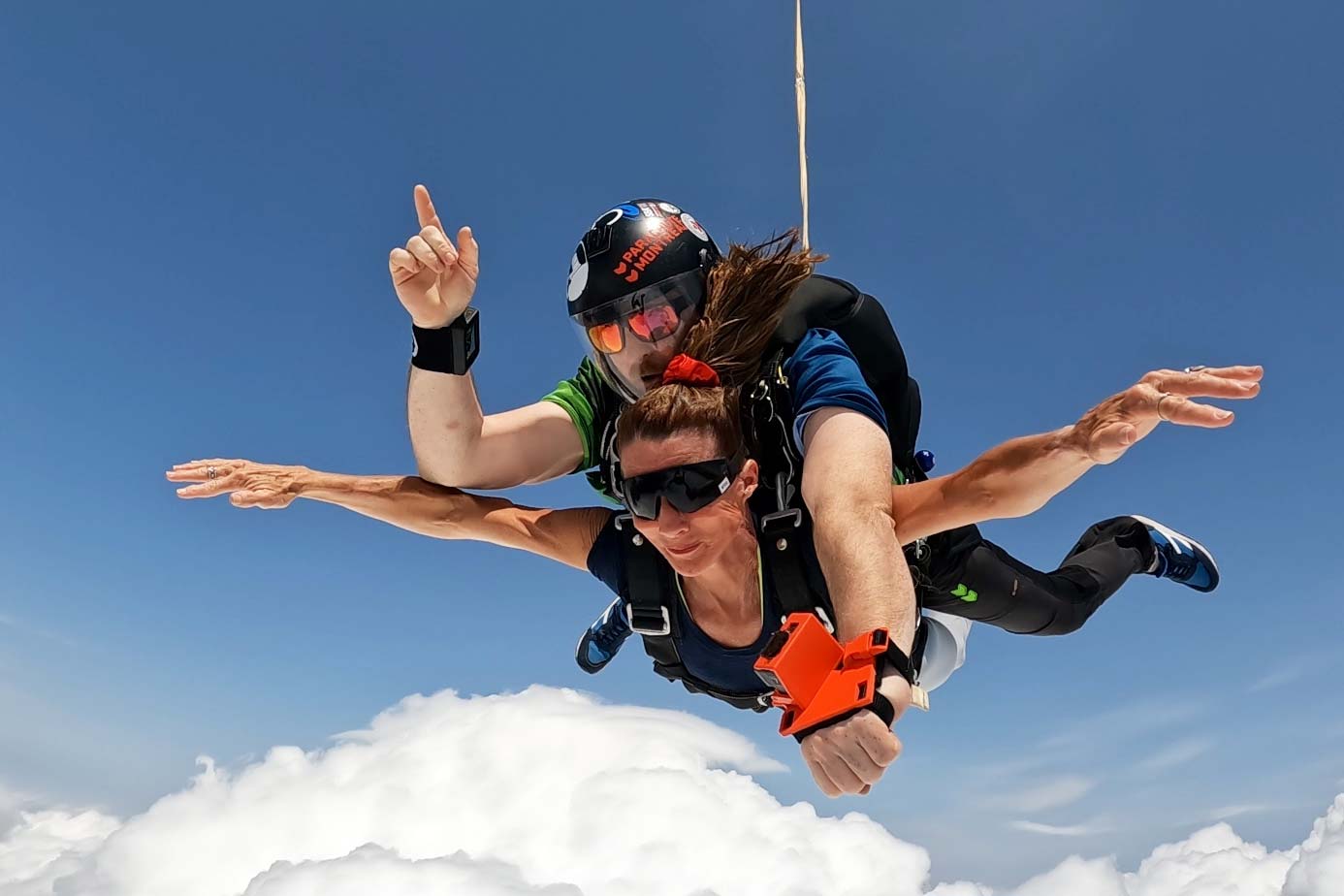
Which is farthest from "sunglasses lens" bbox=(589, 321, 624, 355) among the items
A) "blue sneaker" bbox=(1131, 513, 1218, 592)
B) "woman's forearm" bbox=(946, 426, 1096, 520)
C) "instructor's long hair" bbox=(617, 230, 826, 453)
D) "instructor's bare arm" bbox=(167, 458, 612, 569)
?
"blue sneaker" bbox=(1131, 513, 1218, 592)

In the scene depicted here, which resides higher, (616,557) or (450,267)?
(450,267)

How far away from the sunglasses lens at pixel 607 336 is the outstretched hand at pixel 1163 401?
7.01ft

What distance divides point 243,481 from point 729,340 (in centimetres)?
235

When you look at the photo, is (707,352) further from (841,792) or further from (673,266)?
(841,792)

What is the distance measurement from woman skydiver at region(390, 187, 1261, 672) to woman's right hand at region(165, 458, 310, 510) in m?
0.62

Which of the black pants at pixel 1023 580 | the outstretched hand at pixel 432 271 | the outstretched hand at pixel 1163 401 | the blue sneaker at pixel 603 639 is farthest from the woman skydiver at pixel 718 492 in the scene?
the blue sneaker at pixel 603 639

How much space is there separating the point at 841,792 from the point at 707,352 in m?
2.11

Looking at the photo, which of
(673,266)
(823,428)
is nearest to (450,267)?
(673,266)

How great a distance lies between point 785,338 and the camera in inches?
168

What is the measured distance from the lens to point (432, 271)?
13.6 feet

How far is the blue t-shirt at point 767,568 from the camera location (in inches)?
149

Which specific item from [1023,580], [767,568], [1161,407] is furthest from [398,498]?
[1023,580]

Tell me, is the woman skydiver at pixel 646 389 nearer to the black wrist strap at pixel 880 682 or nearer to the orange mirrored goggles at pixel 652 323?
the orange mirrored goggles at pixel 652 323

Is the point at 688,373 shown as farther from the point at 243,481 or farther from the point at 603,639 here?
the point at 603,639
